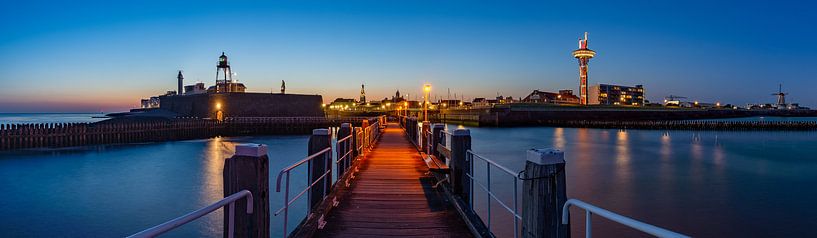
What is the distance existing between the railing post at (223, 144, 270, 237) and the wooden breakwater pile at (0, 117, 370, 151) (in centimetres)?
3886

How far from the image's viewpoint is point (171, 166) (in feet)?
90.7

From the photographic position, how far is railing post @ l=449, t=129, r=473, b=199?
8141mm

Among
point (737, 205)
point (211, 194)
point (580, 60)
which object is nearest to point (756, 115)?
point (580, 60)

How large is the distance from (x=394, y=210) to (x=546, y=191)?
389 centimetres

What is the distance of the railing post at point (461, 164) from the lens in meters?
8.14

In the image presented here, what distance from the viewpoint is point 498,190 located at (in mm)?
19109

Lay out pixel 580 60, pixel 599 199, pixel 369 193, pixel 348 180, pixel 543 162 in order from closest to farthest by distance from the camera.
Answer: pixel 543 162 < pixel 369 193 < pixel 348 180 < pixel 599 199 < pixel 580 60

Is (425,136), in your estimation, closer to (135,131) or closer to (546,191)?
(546,191)

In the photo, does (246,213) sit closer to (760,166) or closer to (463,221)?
A: (463,221)

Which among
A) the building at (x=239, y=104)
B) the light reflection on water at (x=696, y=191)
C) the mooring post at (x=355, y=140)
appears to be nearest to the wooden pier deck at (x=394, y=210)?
the mooring post at (x=355, y=140)

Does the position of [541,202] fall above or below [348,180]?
above

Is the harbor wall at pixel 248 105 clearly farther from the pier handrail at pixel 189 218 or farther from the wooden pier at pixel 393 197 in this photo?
the pier handrail at pixel 189 218

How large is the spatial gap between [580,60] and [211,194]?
146 meters

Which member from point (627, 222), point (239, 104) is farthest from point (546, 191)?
point (239, 104)
